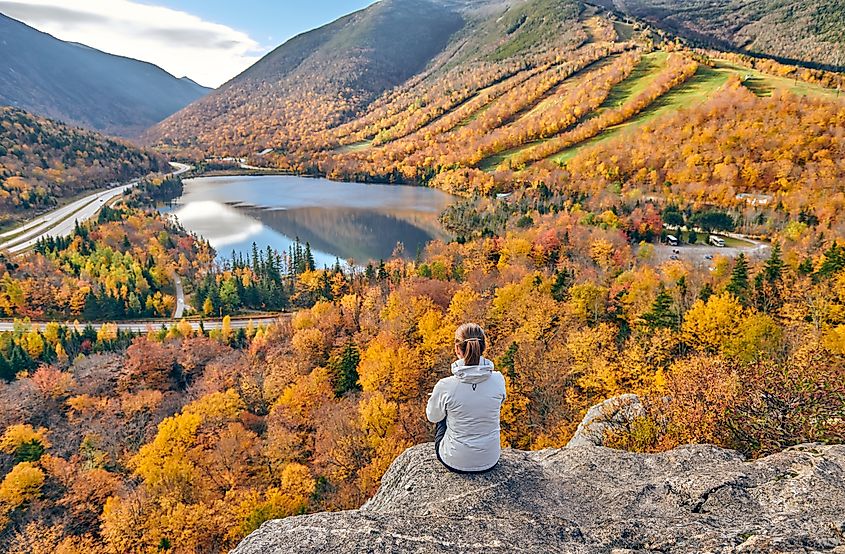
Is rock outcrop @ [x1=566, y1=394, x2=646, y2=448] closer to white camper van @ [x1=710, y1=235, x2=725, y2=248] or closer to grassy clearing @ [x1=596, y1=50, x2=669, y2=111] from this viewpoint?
white camper van @ [x1=710, y1=235, x2=725, y2=248]

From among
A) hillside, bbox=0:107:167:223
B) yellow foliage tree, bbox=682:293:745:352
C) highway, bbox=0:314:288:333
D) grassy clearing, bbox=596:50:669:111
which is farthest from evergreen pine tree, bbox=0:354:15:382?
grassy clearing, bbox=596:50:669:111

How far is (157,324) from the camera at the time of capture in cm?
6694

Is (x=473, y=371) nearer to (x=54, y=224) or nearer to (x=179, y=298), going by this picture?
(x=179, y=298)

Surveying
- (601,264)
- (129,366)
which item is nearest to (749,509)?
(601,264)

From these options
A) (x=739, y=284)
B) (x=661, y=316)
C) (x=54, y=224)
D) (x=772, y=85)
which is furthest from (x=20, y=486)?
(x=772, y=85)

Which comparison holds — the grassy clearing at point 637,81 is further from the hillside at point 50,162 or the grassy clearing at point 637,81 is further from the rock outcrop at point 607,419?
the hillside at point 50,162

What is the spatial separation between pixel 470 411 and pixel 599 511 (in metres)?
2.44

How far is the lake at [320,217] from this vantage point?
97.4m

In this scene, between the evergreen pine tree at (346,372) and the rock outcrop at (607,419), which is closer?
the rock outcrop at (607,419)

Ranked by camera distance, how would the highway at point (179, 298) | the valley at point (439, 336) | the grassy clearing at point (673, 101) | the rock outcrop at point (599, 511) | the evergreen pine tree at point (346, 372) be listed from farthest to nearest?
the grassy clearing at point (673, 101) < the highway at point (179, 298) < the evergreen pine tree at point (346, 372) < the valley at point (439, 336) < the rock outcrop at point (599, 511)

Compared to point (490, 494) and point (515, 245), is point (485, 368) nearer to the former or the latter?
point (490, 494)

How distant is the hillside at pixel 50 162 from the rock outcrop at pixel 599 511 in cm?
14033

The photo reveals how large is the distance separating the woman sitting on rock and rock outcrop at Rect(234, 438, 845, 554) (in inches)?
15.3

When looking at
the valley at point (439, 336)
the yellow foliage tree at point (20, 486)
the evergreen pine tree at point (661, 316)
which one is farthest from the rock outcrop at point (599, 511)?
the yellow foliage tree at point (20, 486)
